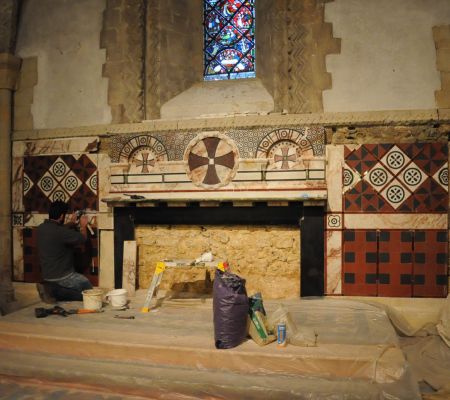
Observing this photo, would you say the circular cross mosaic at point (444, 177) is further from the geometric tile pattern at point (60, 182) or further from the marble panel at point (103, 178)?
the geometric tile pattern at point (60, 182)

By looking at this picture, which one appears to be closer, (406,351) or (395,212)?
(406,351)

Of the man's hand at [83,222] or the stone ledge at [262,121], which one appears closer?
the stone ledge at [262,121]

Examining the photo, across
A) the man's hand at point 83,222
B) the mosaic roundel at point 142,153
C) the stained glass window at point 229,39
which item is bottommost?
the man's hand at point 83,222

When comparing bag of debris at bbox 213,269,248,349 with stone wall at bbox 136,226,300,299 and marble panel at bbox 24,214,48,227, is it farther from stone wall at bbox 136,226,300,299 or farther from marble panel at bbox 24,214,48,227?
marble panel at bbox 24,214,48,227

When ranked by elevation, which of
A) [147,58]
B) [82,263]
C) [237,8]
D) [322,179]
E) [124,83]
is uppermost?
[237,8]

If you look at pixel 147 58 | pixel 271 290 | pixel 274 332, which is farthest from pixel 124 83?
pixel 274 332

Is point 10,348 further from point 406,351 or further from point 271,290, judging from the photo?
point 406,351

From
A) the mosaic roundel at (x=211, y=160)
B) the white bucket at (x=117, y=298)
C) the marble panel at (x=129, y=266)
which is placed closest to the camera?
the white bucket at (x=117, y=298)

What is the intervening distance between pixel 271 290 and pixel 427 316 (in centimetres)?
177

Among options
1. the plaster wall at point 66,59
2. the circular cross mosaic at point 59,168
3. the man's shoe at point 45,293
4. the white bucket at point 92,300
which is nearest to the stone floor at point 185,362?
the white bucket at point 92,300

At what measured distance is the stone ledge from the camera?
4.51 metres

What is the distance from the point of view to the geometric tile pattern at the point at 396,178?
14.6ft

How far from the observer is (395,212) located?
4531 millimetres

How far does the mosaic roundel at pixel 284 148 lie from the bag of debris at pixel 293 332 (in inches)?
75.4
